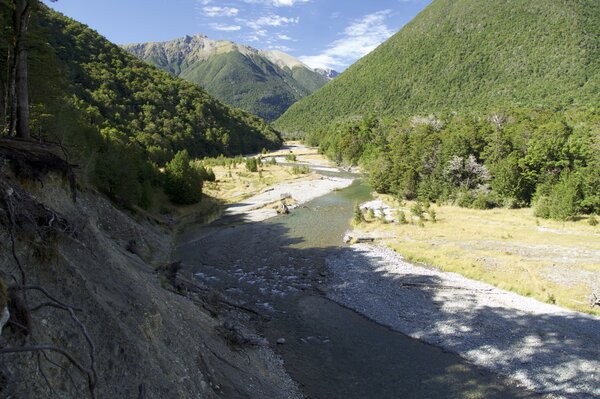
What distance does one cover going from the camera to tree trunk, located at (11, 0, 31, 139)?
47.5 ft

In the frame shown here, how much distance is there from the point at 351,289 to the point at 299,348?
30.4 ft

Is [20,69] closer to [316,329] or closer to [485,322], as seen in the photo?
[316,329]

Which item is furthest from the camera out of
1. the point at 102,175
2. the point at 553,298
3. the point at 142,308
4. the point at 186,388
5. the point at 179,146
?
the point at 179,146

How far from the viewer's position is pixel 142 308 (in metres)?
12.4

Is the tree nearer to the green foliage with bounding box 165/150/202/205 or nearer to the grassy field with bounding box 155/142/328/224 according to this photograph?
the grassy field with bounding box 155/142/328/224

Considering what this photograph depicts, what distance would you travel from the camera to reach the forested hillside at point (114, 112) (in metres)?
28.0

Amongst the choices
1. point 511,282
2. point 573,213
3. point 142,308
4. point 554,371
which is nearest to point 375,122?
point 573,213

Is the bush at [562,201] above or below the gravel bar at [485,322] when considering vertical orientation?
above

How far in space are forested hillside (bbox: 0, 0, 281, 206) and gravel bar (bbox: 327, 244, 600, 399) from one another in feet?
73.6

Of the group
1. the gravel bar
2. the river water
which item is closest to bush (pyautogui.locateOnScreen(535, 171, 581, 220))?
the gravel bar

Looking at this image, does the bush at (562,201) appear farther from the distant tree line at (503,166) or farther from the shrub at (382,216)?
the shrub at (382,216)

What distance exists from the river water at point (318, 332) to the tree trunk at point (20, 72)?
1596cm

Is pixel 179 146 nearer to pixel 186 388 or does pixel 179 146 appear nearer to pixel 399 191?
pixel 399 191

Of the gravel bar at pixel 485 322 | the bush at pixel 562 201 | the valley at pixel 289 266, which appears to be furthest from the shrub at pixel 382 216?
the bush at pixel 562 201
